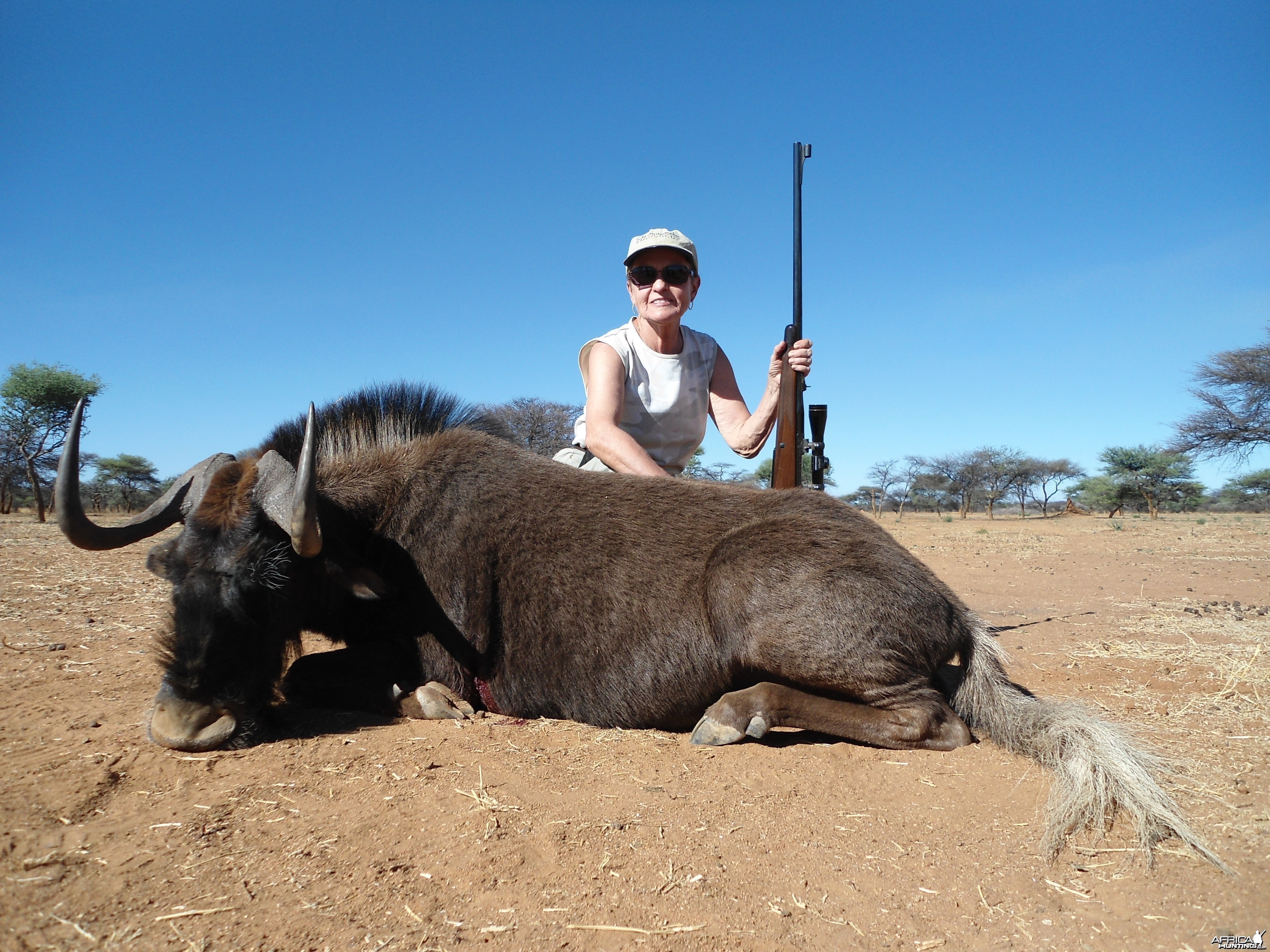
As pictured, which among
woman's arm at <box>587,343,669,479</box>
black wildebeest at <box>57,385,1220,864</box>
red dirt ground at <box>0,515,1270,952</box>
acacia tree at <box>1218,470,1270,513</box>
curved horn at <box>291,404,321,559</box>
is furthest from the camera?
acacia tree at <box>1218,470,1270,513</box>

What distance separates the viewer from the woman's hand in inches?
199

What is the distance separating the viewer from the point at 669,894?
199 centimetres

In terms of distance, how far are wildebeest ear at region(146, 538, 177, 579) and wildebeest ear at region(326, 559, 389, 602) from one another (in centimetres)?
63

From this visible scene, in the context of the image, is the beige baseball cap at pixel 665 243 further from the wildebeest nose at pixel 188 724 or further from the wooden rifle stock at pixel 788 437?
the wildebeest nose at pixel 188 724

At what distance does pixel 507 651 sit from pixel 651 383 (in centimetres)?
240

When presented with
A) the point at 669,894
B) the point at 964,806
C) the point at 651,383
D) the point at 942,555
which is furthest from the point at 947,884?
the point at 942,555

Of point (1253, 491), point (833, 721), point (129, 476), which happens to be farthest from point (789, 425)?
point (1253, 491)

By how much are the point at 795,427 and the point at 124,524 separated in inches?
155

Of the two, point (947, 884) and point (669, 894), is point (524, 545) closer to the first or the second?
point (669, 894)

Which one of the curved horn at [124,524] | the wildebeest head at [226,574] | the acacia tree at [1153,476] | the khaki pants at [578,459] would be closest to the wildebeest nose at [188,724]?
the wildebeest head at [226,574]

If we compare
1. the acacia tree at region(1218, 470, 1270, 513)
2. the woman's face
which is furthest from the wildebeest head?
the acacia tree at region(1218, 470, 1270, 513)

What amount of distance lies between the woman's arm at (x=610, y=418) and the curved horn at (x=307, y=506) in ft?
6.23

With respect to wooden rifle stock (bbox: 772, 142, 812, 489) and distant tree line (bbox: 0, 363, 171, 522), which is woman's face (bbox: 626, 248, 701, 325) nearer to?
wooden rifle stock (bbox: 772, 142, 812, 489)

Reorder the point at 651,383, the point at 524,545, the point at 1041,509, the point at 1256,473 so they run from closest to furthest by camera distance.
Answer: the point at 524,545 → the point at 651,383 → the point at 1256,473 → the point at 1041,509
